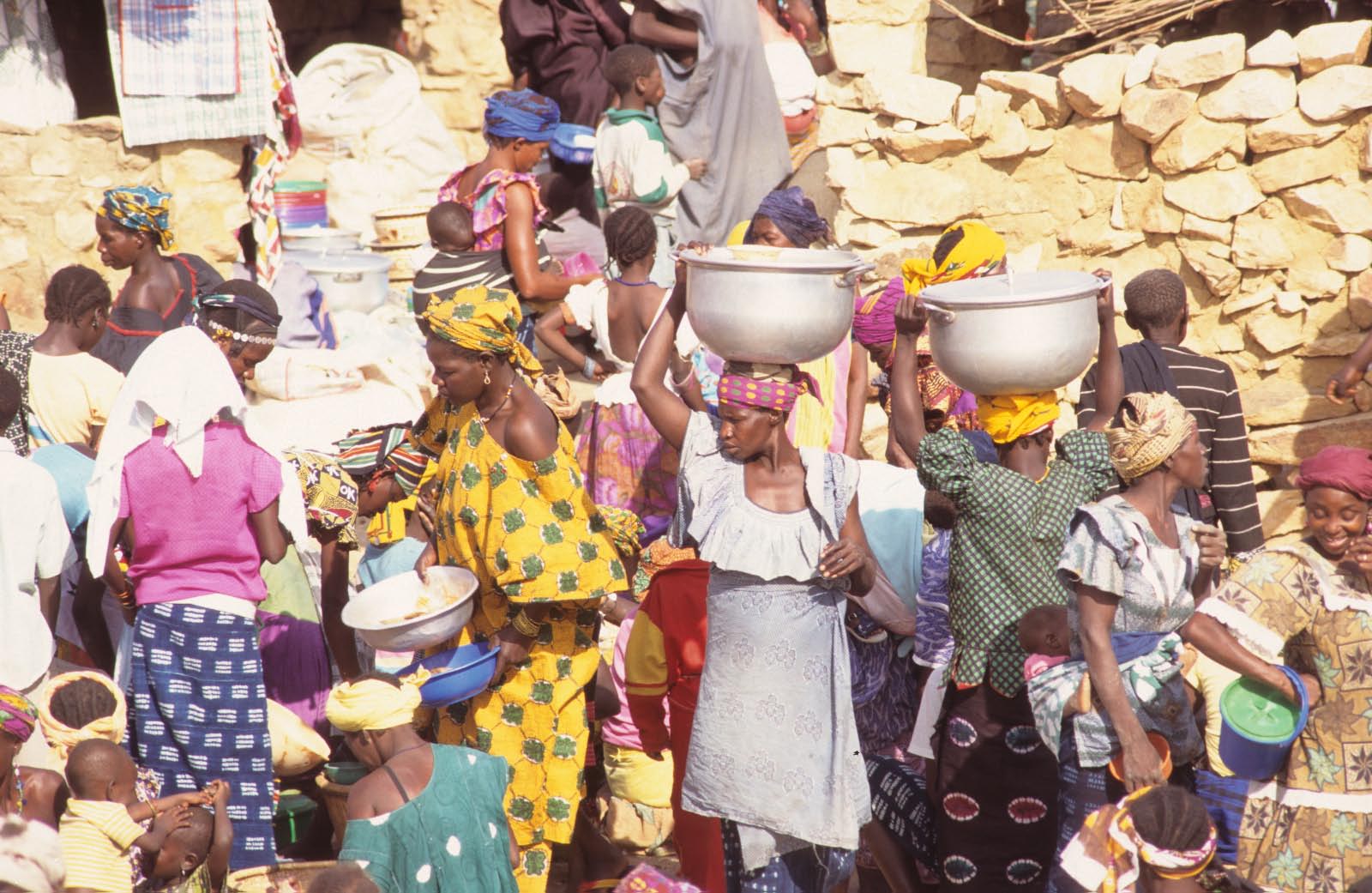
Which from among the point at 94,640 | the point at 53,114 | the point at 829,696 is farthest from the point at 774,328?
the point at 53,114

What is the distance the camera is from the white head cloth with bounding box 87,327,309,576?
14.9 feet

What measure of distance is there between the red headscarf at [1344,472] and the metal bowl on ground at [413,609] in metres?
2.24

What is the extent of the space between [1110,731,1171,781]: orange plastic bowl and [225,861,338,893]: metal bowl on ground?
219 centimetres

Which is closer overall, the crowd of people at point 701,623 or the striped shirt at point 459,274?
the crowd of people at point 701,623

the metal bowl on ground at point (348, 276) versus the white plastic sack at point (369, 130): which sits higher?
the white plastic sack at point (369, 130)

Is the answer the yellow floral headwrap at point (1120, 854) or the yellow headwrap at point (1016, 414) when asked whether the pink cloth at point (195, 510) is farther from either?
the yellow floral headwrap at point (1120, 854)

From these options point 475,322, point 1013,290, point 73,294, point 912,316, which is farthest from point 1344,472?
point 73,294

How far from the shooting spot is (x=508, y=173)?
6.80 meters

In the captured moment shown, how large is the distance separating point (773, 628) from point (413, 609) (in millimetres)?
1171

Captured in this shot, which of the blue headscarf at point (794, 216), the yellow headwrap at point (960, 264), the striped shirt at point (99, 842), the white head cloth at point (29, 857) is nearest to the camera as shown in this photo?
the white head cloth at point (29, 857)

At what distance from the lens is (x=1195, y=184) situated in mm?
6531

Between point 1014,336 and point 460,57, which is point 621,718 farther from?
point 460,57

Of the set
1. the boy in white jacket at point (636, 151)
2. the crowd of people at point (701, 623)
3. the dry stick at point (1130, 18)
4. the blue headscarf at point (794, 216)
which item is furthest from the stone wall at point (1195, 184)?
the blue headscarf at point (794, 216)

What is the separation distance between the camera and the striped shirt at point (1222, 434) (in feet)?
17.1
